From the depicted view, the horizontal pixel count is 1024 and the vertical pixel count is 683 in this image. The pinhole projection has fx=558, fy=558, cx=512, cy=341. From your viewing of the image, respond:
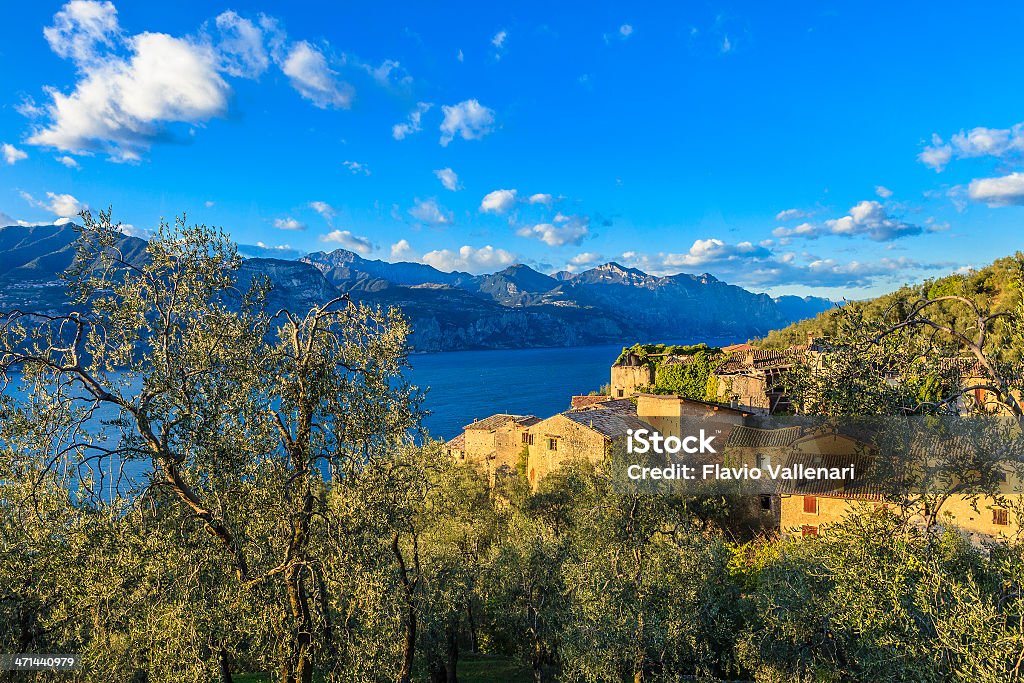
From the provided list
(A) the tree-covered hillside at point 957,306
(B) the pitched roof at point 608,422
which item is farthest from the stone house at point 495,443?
(A) the tree-covered hillside at point 957,306

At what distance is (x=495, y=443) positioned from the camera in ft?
181

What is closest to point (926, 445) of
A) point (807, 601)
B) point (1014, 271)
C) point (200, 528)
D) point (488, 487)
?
point (1014, 271)

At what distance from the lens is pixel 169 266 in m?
11.9

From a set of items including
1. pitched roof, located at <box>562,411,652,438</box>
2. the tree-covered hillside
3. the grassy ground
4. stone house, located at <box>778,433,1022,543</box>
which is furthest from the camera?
pitched roof, located at <box>562,411,652,438</box>

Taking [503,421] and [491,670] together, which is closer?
[491,670]

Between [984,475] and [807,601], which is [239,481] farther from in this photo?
[807,601]

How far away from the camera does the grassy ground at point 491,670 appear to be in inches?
1072

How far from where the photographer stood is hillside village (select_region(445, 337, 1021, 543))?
27.6 metres

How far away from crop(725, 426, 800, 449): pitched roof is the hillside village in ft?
0.27

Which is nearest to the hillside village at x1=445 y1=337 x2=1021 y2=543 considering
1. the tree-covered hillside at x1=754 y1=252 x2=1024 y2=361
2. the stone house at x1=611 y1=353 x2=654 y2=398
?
the tree-covered hillside at x1=754 y1=252 x2=1024 y2=361

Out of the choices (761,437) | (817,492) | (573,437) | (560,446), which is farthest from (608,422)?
(817,492)

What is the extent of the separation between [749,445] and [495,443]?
940 inches

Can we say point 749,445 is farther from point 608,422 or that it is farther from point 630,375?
point 630,375

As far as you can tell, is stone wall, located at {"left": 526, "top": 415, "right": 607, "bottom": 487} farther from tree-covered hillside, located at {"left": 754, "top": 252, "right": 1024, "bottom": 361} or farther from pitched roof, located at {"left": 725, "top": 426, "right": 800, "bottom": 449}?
tree-covered hillside, located at {"left": 754, "top": 252, "right": 1024, "bottom": 361}
